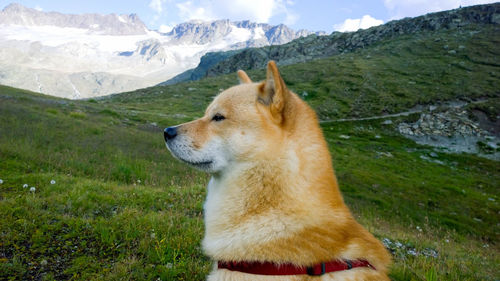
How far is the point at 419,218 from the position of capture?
18500 millimetres

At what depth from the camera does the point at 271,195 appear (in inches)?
128

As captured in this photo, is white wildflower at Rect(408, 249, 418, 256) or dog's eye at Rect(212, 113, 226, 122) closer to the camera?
dog's eye at Rect(212, 113, 226, 122)

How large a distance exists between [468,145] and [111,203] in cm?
5225

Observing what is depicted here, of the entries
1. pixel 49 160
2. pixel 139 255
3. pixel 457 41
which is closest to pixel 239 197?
pixel 139 255

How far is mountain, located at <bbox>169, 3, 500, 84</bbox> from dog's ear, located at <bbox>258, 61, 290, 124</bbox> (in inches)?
4571

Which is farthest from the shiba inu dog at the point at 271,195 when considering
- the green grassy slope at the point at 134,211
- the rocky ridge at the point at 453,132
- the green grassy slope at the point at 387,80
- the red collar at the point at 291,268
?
the rocky ridge at the point at 453,132

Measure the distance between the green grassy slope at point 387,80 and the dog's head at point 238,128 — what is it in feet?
153

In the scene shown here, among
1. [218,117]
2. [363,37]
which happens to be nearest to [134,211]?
[218,117]

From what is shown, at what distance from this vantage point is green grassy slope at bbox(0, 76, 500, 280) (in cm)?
461

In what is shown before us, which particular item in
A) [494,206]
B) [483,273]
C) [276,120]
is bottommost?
[494,206]

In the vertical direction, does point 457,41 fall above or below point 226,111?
above

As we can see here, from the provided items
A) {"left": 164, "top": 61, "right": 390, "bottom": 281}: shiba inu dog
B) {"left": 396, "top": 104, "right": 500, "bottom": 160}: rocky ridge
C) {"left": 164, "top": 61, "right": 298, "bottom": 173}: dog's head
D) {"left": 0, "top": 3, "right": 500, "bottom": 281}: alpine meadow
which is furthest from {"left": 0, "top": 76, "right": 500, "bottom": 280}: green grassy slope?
{"left": 396, "top": 104, "right": 500, "bottom": 160}: rocky ridge

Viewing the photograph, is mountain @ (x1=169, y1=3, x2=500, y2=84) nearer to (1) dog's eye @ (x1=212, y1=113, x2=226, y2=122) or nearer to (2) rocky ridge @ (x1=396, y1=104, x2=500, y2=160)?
(2) rocky ridge @ (x1=396, y1=104, x2=500, y2=160)

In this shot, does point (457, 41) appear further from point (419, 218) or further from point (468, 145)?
point (419, 218)
